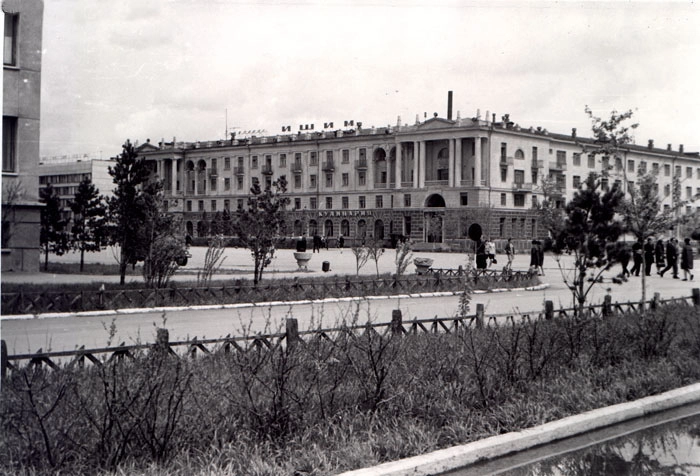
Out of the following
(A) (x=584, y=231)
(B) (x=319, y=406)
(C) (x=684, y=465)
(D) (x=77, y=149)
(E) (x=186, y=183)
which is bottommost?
(C) (x=684, y=465)

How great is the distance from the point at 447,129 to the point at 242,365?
67451 millimetres

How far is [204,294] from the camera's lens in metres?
16.3

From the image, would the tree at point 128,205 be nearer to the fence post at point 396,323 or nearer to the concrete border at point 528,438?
the fence post at point 396,323

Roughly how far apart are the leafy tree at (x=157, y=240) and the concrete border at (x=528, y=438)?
40.0ft

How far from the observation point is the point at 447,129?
71750 millimetres

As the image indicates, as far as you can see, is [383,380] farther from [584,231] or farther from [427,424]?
[584,231]

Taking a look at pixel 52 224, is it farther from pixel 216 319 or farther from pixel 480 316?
pixel 480 316

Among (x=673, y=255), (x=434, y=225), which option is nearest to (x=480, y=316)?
(x=673, y=255)

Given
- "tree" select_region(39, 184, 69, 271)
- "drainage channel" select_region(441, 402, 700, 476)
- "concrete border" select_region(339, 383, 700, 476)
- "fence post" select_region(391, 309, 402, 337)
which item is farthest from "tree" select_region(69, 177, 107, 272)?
"drainage channel" select_region(441, 402, 700, 476)

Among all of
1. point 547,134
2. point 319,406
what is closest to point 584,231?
point 319,406

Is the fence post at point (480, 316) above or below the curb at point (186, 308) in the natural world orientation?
above

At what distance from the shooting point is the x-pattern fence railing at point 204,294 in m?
13.6

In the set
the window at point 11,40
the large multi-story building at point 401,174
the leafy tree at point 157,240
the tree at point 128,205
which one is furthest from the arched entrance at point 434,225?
the window at point 11,40

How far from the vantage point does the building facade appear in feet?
230
